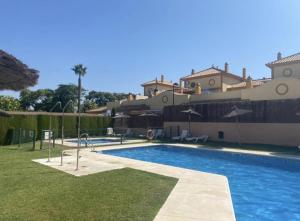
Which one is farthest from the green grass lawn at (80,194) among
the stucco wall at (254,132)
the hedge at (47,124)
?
the stucco wall at (254,132)

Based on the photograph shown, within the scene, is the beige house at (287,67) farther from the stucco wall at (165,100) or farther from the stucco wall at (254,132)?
the stucco wall at (165,100)

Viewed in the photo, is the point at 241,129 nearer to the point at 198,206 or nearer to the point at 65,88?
the point at 198,206

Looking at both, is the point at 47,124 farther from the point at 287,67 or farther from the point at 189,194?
the point at 287,67

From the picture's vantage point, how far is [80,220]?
541 cm

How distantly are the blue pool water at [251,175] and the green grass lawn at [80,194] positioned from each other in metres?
2.55

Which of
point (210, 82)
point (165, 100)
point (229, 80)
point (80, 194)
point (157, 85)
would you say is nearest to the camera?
point (80, 194)

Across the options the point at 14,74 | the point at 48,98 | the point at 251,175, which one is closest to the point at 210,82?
the point at 251,175

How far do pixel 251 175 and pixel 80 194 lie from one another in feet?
28.9

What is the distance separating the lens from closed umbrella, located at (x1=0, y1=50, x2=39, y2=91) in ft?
11.5

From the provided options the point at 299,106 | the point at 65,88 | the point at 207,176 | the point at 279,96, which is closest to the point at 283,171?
the point at 207,176

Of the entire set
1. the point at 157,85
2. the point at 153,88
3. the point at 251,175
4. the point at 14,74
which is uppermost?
the point at 157,85

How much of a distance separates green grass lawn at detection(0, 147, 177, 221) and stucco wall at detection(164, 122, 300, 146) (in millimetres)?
14953

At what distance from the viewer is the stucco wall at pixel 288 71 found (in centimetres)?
2745

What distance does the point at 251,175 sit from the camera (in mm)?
13023
